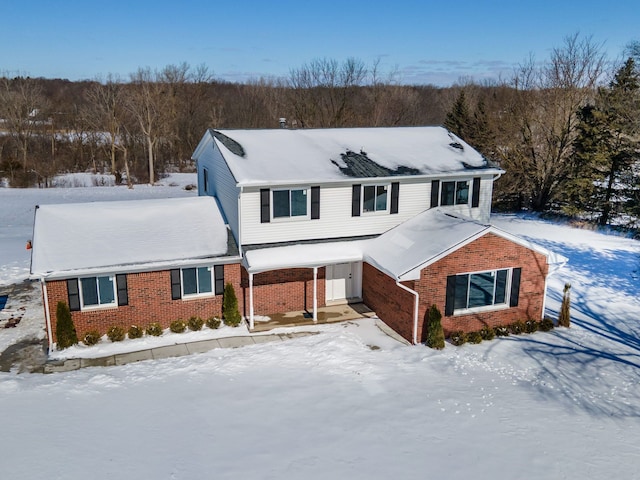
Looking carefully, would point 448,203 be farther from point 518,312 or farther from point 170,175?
point 170,175

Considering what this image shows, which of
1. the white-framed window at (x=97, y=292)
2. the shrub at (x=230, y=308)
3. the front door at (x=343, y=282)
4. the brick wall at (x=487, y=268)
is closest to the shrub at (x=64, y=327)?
the white-framed window at (x=97, y=292)

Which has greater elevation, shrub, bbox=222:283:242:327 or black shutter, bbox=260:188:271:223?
black shutter, bbox=260:188:271:223

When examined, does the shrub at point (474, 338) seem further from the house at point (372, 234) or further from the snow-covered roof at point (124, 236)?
the snow-covered roof at point (124, 236)

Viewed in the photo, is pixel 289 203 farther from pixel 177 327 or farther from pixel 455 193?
pixel 455 193

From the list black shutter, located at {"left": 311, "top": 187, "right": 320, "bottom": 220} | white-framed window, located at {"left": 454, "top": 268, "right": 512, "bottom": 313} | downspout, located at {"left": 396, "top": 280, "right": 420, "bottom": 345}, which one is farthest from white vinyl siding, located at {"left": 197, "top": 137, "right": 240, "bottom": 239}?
white-framed window, located at {"left": 454, "top": 268, "right": 512, "bottom": 313}

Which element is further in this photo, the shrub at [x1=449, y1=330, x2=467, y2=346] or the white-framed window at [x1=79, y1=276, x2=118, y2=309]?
the shrub at [x1=449, y1=330, x2=467, y2=346]

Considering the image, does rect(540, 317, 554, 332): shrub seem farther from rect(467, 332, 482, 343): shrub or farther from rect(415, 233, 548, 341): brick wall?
rect(467, 332, 482, 343): shrub
